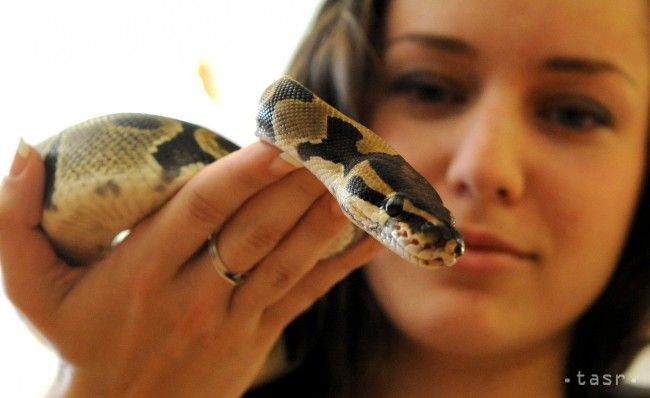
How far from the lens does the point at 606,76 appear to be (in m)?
1.00

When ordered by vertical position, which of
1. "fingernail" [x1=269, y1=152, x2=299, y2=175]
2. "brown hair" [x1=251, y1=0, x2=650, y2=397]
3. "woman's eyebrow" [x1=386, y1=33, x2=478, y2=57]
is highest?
"fingernail" [x1=269, y1=152, x2=299, y2=175]

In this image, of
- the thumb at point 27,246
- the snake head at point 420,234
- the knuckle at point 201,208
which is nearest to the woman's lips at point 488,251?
the snake head at point 420,234

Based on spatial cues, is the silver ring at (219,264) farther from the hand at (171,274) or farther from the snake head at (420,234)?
the snake head at (420,234)

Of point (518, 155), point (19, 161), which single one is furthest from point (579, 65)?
point (19, 161)

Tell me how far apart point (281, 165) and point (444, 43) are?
450mm

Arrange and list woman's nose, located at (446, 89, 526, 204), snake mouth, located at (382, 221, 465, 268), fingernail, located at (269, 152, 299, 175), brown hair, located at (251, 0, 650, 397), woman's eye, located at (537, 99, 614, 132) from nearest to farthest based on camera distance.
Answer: snake mouth, located at (382, 221, 465, 268), fingernail, located at (269, 152, 299, 175), woman's nose, located at (446, 89, 526, 204), woman's eye, located at (537, 99, 614, 132), brown hair, located at (251, 0, 650, 397)

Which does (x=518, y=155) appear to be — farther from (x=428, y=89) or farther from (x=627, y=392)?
(x=627, y=392)

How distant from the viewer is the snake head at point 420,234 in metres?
0.61

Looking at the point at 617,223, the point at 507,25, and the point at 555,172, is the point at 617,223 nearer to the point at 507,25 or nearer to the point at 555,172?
the point at 555,172

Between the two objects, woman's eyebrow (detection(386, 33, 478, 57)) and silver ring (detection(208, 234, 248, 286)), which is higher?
woman's eyebrow (detection(386, 33, 478, 57))

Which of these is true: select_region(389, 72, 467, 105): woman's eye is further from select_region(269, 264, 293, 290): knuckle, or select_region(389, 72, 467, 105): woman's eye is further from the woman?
select_region(269, 264, 293, 290): knuckle

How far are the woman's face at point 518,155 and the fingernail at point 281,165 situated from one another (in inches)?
12.6

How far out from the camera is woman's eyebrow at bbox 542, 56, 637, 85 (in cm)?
97

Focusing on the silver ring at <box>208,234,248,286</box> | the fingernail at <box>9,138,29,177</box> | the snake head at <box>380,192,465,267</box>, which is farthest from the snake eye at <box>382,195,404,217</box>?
the fingernail at <box>9,138,29,177</box>
